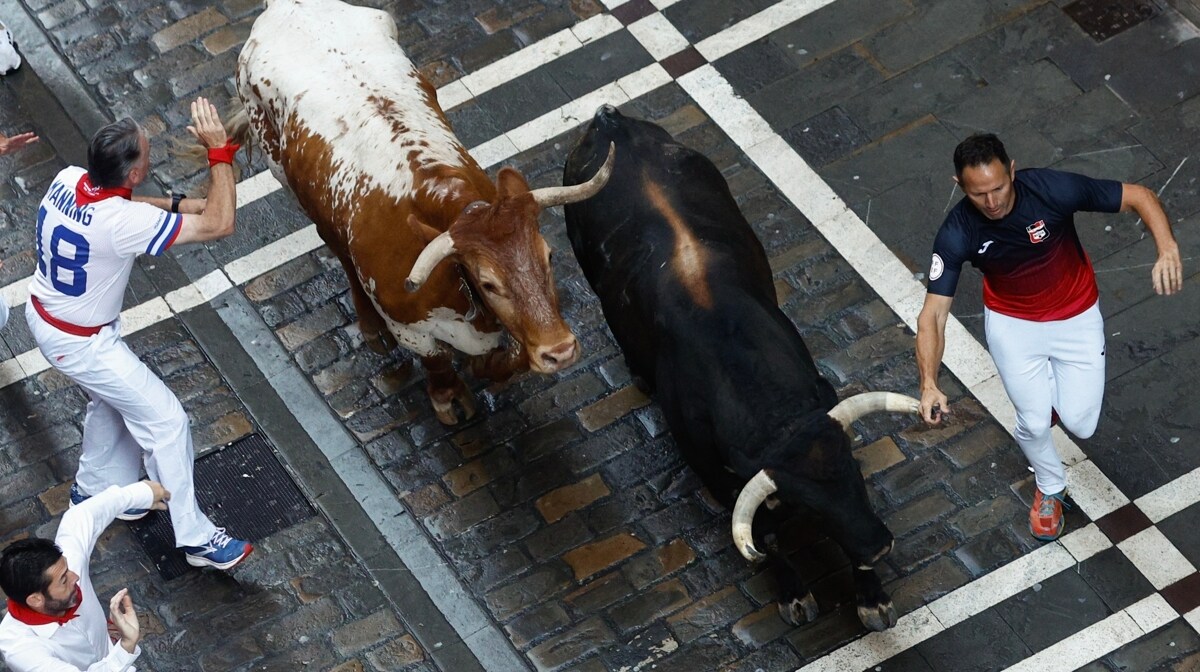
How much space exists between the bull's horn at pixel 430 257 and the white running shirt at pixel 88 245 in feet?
4.13

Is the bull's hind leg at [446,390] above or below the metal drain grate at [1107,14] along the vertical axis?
above

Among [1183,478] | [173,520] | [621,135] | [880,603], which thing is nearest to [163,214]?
[173,520]

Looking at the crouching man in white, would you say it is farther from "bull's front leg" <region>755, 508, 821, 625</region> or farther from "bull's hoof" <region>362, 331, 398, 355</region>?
"bull's front leg" <region>755, 508, 821, 625</region>

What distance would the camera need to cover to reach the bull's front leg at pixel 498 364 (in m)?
9.02

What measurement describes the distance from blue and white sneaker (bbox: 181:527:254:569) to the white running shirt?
1526 mm

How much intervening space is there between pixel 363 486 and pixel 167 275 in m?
2.40

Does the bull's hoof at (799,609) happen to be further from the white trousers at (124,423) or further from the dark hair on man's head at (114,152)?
the dark hair on man's head at (114,152)

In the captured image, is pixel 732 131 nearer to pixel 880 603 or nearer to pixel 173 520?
pixel 880 603

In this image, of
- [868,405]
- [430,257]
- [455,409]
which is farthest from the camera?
[455,409]

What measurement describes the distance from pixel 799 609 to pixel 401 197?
3234mm

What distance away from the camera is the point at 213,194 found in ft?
27.2

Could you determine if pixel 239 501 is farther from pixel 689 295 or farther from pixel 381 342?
pixel 689 295

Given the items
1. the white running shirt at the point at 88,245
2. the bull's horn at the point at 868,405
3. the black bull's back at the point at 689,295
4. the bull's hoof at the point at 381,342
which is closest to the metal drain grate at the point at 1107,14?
the black bull's back at the point at 689,295

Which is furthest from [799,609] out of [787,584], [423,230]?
[423,230]
